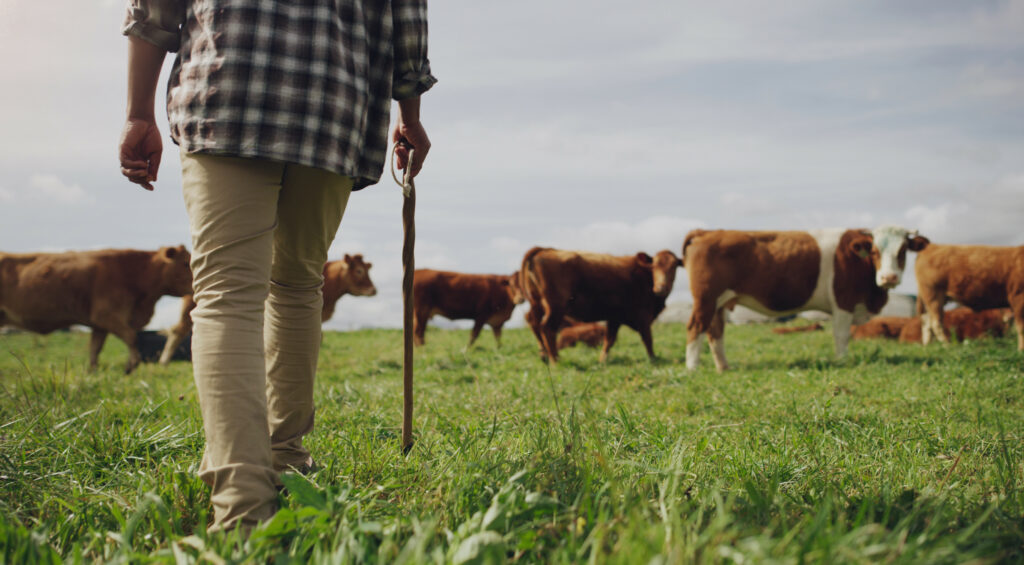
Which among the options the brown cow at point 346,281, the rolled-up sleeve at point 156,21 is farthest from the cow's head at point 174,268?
the rolled-up sleeve at point 156,21

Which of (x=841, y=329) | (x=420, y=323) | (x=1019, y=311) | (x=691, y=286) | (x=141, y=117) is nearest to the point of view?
(x=141, y=117)

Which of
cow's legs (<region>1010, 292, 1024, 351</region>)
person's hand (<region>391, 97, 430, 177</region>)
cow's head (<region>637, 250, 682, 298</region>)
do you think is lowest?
cow's legs (<region>1010, 292, 1024, 351</region>)

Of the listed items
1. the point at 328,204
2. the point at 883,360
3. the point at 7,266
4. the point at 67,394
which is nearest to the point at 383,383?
the point at 67,394

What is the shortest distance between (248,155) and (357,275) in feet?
38.0

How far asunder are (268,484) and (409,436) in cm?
77

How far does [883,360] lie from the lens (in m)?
7.00

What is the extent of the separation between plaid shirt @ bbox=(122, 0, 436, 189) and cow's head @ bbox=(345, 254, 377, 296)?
1125cm

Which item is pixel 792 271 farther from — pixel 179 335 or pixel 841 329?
pixel 179 335

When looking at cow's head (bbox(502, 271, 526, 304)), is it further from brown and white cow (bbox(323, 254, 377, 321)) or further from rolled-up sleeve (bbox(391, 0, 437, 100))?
rolled-up sleeve (bbox(391, 0, 437, 100))

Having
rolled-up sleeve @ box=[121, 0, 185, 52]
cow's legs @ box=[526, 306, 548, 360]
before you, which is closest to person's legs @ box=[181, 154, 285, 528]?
rolled-up sleeve @ box=[121, 0, 185, 52]

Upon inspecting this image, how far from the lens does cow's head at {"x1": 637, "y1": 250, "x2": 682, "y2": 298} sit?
941 cm

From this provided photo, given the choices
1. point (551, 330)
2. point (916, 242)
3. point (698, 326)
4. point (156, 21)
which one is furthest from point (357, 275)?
point (156, 21)

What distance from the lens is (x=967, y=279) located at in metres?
10.8

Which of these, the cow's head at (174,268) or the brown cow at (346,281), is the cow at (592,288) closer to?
the brown cow at (346,281)
